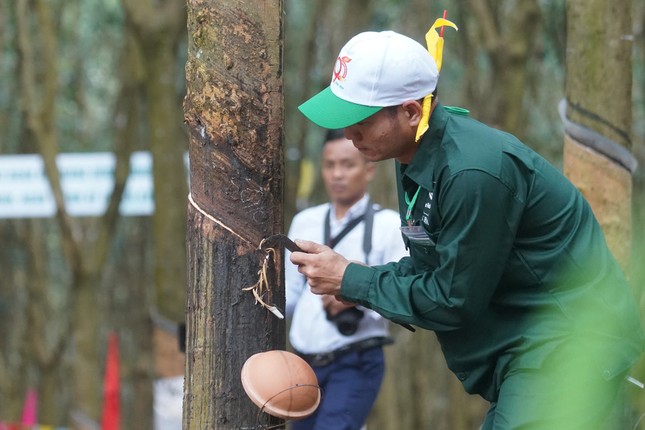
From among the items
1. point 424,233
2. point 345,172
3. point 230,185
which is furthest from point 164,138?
point 424,233

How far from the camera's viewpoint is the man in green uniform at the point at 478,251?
3275mm

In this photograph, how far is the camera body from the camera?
18.4ft

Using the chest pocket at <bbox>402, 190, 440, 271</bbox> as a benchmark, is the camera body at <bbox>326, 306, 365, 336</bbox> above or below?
below

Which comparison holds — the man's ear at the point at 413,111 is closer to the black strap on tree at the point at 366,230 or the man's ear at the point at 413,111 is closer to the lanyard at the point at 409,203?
the lanyard at the point at 409,203

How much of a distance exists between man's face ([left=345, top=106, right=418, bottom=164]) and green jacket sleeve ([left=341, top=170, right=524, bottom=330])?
0.25m

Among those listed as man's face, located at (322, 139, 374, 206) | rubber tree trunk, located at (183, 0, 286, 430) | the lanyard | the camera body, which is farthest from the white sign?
the lanyard

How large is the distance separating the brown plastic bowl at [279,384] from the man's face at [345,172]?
2.36m

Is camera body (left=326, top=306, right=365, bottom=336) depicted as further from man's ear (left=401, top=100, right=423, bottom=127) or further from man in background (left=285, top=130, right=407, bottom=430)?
man's ear (left=401, top=100, right=423, bottom=127)

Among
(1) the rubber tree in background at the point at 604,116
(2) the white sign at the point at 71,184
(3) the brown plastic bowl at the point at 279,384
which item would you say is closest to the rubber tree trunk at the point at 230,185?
(3) the brown plastic bowl at the point at 279,384

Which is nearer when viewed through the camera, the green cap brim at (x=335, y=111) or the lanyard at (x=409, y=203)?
the green cap brim at (x=335, y=111)

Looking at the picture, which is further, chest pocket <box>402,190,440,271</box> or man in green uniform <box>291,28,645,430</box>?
chest pocket <box>402,190,440,271</box>

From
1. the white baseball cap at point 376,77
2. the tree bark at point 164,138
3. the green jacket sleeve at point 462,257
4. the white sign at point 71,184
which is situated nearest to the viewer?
the green jacket sleeve at point 462,257

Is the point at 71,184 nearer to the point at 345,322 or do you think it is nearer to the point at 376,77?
the point at 345,322

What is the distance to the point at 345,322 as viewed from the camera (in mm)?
5621
